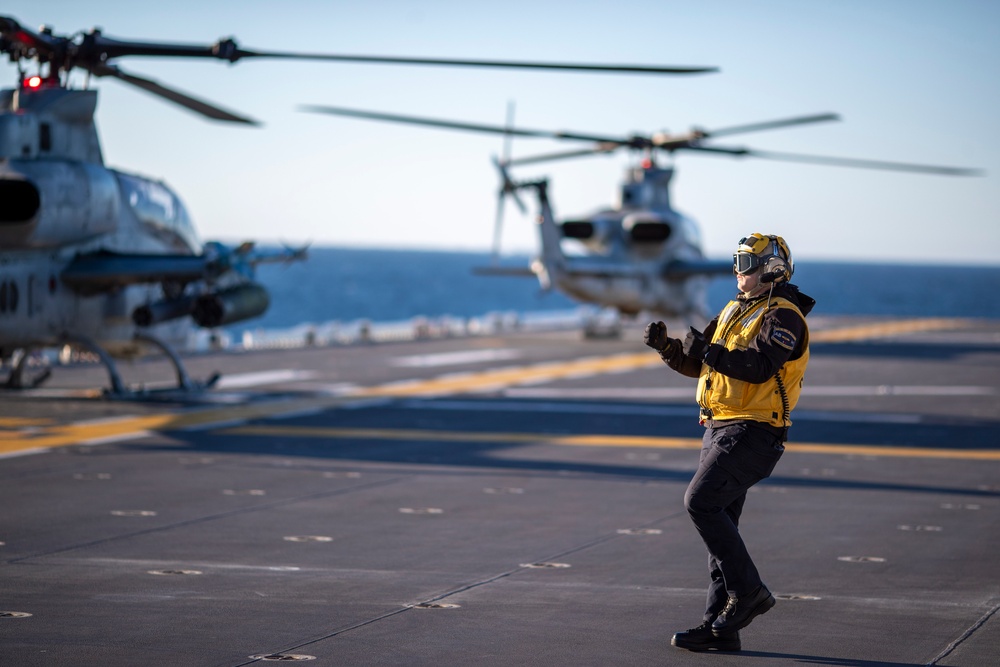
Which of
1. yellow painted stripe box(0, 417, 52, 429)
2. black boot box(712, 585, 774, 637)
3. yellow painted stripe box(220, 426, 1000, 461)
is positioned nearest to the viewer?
black boot box(712, 585, 774, 637)

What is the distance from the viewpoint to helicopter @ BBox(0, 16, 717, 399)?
1839 cm

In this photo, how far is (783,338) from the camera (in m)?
6.65

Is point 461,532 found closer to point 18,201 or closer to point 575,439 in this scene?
point 575,439

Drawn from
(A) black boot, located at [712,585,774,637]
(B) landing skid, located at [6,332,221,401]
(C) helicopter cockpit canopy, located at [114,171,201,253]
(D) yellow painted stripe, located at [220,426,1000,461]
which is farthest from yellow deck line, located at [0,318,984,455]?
(A) black boot, located at [712,585,774,637]

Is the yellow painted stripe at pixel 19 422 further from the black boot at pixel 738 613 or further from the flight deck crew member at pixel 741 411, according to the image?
the black boot at pixel 738 613

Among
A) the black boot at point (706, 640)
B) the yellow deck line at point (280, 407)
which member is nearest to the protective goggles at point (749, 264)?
the black boot at point (706, 640)

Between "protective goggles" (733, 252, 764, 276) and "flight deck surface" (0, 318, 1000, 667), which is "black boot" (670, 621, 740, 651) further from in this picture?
"protective goggles" (733, 252, 764, 276)

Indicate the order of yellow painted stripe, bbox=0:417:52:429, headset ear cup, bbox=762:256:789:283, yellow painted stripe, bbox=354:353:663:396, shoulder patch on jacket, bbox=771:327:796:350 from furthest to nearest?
yellow painted stripe, bbox=354:353:663:396
yellow painted stripe, bbox=0:417:52:429
headset ear cup, bbox=762:256:789:283
shoulder patch on jacket, bbox=771:327:796:350

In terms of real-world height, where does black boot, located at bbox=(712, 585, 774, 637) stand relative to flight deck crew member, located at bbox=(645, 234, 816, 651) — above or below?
below

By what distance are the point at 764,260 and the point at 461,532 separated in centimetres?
445

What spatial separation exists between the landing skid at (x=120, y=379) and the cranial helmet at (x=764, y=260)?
15.1 metres

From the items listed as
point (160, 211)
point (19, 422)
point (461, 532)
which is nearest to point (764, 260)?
point (461, 532)

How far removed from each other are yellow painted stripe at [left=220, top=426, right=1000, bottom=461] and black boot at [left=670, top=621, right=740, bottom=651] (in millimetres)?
9549

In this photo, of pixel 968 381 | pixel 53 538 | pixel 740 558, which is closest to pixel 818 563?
pixel 740 558
